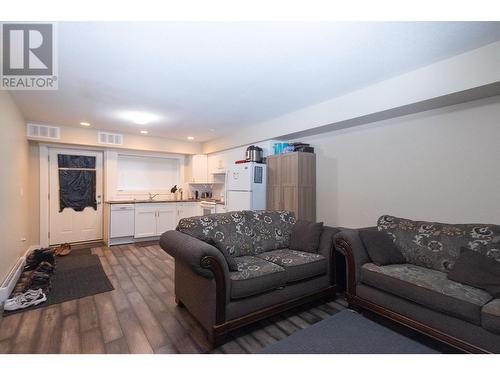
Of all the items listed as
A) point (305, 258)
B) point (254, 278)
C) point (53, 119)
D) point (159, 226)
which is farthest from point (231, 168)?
point (53, 119)

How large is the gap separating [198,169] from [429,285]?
5334mm

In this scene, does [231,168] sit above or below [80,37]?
below

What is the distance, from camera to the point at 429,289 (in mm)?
1877

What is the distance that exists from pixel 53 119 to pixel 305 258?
4.84m

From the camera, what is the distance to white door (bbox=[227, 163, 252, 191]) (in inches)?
169

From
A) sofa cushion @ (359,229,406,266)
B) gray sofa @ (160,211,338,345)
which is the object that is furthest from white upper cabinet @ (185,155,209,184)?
sofa cushion @ (359,229,406,266)

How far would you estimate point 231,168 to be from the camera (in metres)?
4.73

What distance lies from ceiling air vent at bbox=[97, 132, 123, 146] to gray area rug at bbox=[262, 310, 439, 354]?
5.09 meters

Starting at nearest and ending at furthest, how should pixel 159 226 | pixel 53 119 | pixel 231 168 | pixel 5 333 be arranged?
pixel 5 333 → pixel 53 119 → pixel 231 168 → pixel 159 226

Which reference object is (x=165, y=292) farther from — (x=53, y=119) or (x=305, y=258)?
(x=53, y=119)

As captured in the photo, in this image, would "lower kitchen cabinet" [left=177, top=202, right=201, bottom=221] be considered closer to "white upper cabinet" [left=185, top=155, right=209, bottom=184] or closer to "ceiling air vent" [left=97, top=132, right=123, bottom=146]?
"white upper cabinet" [left=185, top=155, right=209, bottom=184]

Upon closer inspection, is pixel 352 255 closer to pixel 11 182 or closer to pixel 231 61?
pixel 231 61

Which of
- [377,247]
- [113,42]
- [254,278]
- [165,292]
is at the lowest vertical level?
[165,292]

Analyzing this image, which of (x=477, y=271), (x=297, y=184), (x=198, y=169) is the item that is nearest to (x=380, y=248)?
(x=477, y=271)
